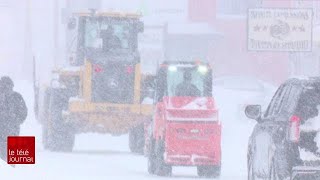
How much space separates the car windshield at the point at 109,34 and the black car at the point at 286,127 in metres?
11.5

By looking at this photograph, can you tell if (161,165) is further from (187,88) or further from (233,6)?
(233,6)

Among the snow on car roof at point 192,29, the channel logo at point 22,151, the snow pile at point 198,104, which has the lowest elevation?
the snow on car roof at point 192,29

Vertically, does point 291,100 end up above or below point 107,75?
above

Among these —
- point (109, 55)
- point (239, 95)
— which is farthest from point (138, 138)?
point (239, 95)

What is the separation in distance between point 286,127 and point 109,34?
1327 cm

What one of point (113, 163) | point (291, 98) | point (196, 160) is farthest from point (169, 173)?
point (291, 98)

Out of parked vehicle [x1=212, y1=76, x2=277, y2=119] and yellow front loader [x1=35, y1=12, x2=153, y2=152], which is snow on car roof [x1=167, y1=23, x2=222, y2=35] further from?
yellow front loader [x1=35, y1=12, x2=153, y2=152]

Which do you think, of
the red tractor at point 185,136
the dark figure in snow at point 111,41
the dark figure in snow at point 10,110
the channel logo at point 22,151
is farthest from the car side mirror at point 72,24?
the channel logo at point 22,151

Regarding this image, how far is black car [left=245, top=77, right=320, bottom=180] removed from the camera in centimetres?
1223

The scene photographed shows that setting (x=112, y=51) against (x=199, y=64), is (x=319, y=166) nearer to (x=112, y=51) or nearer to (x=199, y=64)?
(x=199, y=64)

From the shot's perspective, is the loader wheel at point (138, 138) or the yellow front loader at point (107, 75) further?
the loader wheel at point (138, 138)

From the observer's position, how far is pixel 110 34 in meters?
25.5

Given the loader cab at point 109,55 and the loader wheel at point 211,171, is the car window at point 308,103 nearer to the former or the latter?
the loader wheel at point 211,171

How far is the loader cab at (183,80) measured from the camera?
871 inches
